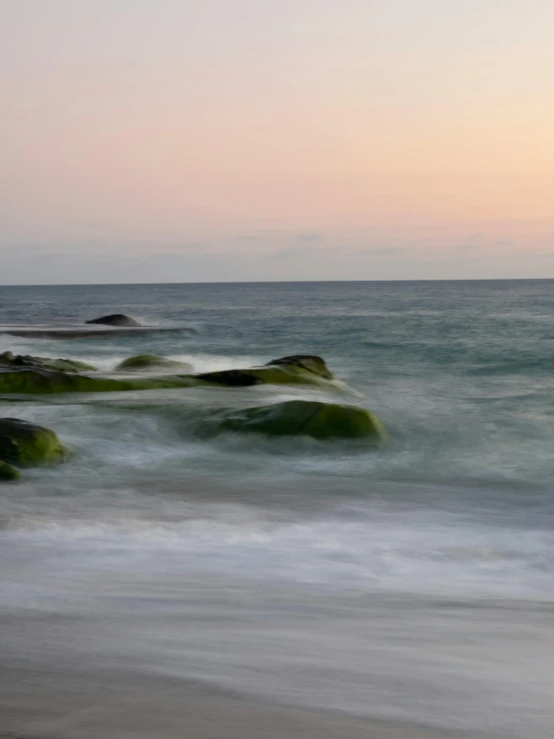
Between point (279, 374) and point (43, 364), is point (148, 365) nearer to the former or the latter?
point (43, 364)

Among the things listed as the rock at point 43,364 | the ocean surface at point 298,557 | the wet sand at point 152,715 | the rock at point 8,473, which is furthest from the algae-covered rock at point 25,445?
→ the rock at point 43,364

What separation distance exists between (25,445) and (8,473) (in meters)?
0.78

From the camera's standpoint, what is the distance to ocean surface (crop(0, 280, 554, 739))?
4312 mm

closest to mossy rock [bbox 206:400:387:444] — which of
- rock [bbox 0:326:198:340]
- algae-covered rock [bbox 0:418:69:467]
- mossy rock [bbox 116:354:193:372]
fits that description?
algae-covered rock [bbox 0:418:69:467]

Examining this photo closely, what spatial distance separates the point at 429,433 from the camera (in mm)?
14070

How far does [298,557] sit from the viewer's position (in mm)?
6961

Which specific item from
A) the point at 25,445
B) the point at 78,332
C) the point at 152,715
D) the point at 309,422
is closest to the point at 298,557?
the point at 152,715

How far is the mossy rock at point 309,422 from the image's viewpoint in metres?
11.6

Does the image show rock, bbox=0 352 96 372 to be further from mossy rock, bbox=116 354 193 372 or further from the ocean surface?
the ocean surface

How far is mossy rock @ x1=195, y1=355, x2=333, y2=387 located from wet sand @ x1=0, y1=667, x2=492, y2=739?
11657 millimetres

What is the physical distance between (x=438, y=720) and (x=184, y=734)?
997mm

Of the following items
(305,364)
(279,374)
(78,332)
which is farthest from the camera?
(78,332)

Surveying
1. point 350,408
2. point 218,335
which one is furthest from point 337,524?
point 218,335

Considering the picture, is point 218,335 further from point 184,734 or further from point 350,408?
point 184,734
